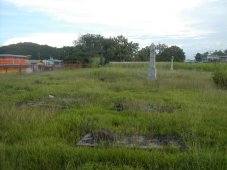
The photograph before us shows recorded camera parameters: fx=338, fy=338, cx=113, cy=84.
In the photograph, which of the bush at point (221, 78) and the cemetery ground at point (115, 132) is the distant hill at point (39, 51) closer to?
the bush at point (221, 78)

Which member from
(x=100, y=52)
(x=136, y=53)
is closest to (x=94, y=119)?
(x=100, y=52)

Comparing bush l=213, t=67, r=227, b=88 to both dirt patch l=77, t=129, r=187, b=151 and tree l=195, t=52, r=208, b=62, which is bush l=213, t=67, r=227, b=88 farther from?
tree l=195, t=52, r=208, b=62

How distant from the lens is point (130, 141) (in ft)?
17.1

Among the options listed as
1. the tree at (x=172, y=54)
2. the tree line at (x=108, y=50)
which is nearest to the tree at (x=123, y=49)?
the tree line at (x=108, y=50)

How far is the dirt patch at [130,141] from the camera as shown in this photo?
16.3 ft

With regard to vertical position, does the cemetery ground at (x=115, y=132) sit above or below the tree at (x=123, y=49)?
below

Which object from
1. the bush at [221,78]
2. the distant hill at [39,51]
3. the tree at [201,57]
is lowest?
the bush at [221,78]

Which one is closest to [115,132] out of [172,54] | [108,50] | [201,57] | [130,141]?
[130,141]

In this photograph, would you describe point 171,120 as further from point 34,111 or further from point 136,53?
point 136,53

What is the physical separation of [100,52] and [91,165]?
210ft

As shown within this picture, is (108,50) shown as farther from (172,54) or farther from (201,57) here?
(201,57)

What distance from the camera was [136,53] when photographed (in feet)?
237

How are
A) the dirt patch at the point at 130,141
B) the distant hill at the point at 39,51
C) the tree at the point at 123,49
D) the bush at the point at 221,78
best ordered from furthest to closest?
the distant hill at the point at 39,51 → the tree at the point at 123,49 → the bush at the point at 221,78 → the dirt patch at the point at 130,141

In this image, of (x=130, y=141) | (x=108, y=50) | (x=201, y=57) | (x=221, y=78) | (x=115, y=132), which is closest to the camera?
(x=130, y=141)
